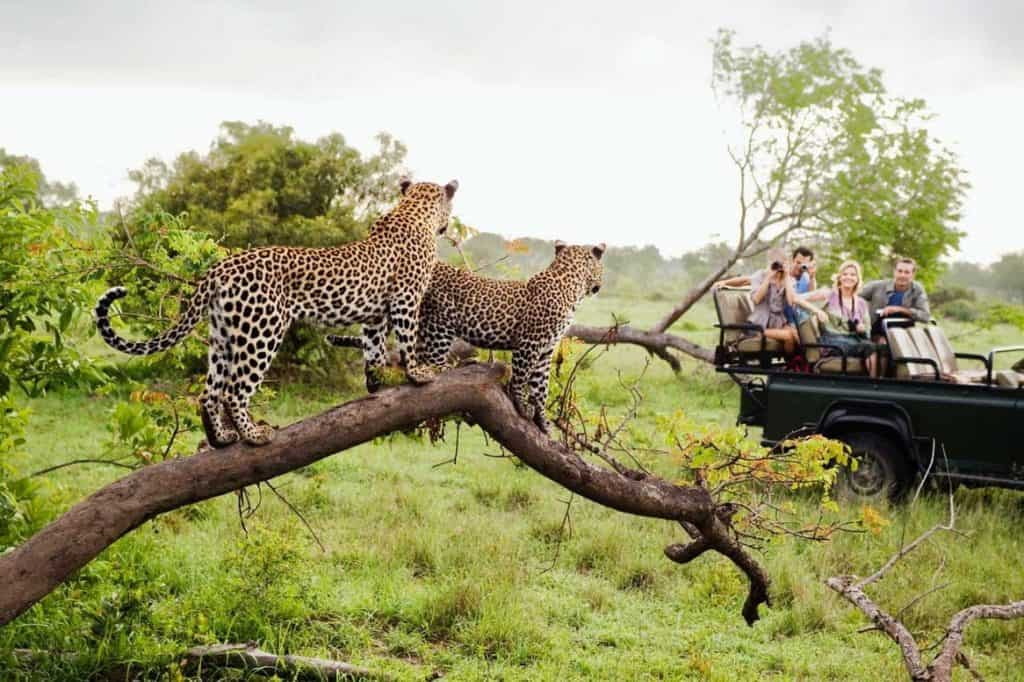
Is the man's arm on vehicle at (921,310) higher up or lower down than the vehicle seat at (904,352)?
higher up

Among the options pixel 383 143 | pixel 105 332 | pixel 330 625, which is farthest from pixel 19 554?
pixel 383 143

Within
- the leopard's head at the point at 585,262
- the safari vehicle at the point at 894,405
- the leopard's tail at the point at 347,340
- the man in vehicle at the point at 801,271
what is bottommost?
the safari vehicle at the point at 894,405

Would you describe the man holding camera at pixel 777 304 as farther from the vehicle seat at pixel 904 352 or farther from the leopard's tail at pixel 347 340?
the leopard's tail at pixel 347 340

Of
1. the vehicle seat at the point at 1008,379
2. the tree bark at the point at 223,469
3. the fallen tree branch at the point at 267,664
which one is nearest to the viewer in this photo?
the tree bark at the point at 223,469

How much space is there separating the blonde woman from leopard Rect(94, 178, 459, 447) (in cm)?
675

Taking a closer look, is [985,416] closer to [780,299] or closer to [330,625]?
[780,299]

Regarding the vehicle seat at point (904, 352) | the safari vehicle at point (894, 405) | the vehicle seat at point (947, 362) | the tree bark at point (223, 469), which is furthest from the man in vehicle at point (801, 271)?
the tree bark at point (223, 469)

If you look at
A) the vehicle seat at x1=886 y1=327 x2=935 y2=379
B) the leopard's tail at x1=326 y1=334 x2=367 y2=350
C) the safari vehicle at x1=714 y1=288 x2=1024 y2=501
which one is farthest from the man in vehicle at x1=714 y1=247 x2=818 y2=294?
the leopard's tail at x1=326 y1=334 x2=367 y2=350

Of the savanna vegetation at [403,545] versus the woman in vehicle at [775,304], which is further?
the woman in vehicle at [775,304]

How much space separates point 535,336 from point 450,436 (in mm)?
9288

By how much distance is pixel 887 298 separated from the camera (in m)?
10.6

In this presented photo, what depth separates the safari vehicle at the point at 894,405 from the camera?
891 centimetres

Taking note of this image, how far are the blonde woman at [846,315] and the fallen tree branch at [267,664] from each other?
568 cm

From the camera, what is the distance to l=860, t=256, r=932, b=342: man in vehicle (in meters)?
9.83
